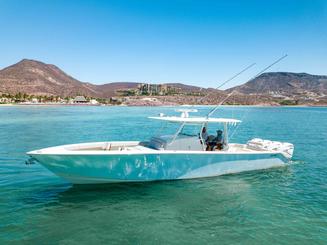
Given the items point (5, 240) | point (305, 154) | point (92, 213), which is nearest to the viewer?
point (5, 240)

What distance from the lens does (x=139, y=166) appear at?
37.0 feet

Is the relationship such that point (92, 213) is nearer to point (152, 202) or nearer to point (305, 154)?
point (152, 202)

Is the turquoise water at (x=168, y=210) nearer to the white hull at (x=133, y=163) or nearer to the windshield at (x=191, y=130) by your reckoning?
the white hull at (x=133, y=163)

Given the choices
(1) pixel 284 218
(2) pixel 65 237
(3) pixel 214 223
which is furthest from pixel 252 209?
(2) pixel 65 237

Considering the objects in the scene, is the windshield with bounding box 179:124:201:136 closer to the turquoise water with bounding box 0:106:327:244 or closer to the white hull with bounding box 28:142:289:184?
the white hull with bounding box 28:142:289:184

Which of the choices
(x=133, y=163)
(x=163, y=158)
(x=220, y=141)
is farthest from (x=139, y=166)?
(x=220, y=141)

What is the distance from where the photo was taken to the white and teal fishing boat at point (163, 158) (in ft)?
34.8

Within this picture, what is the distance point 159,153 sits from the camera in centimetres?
1135

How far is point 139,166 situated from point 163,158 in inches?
39.7

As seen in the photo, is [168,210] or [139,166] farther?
[139,166]

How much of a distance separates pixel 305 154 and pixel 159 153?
14.1 metres

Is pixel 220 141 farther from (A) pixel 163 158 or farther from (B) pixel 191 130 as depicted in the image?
(A) pixel 163 158

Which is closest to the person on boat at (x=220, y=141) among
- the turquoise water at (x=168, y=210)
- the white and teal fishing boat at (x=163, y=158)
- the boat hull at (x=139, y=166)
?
the white and teal fishing boat at (x=163, y=158)

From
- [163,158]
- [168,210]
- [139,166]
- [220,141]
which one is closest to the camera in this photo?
[168,210]
